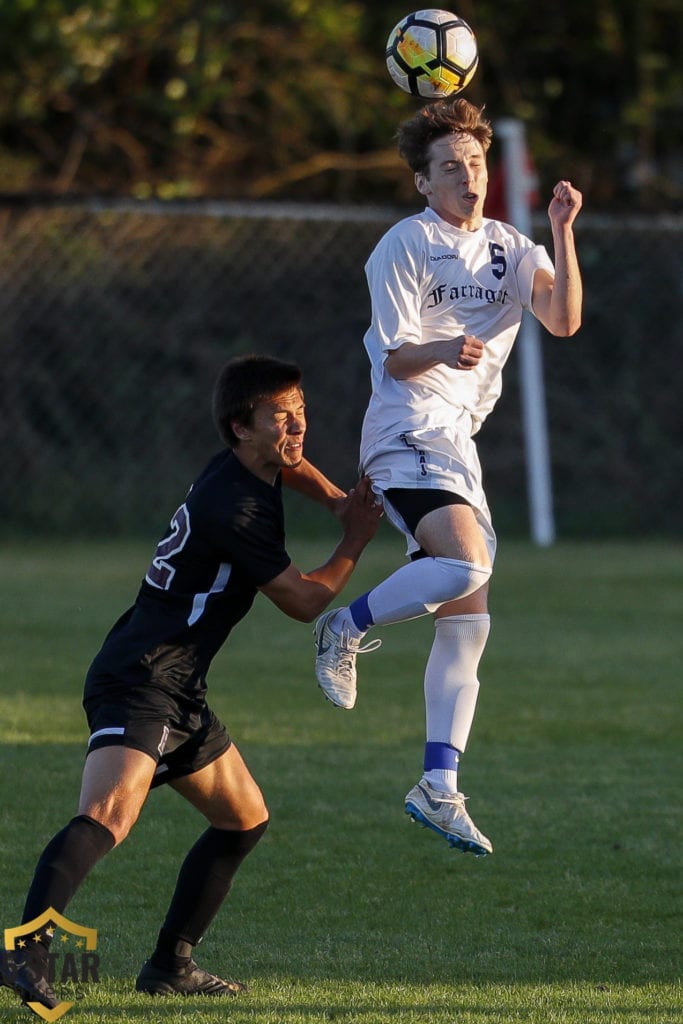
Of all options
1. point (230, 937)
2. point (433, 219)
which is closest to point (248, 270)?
point (433, 219)

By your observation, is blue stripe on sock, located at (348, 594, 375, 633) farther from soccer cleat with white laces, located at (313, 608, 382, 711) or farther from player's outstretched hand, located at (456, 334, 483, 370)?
player's outstretched hand, located at (456, 334, 483, 370)

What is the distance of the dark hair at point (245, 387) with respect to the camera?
4.11m

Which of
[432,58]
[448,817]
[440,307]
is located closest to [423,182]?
[440,307]

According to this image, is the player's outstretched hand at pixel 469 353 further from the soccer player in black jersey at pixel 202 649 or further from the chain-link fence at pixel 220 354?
the chain-link fence at pixel 220 354

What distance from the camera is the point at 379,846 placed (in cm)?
522

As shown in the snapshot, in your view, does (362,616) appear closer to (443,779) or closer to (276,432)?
(443,779)

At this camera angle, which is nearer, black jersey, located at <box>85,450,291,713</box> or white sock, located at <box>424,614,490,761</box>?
black jersey, located at <box>85,450,291,713</box>

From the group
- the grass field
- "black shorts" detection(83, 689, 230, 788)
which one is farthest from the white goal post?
"black shorts" detection(83, 689, 230, 788)

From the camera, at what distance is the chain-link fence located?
12.8 metres

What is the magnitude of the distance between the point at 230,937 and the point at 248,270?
31.0ft

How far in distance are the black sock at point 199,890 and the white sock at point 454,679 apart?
0.71 metres

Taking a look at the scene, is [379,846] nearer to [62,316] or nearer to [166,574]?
[166,574]

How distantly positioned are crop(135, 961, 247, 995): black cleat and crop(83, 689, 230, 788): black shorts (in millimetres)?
485

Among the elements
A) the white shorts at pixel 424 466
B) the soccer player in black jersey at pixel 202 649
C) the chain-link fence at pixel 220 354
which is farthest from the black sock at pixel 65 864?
the chain-link fence at pixel 220 354
